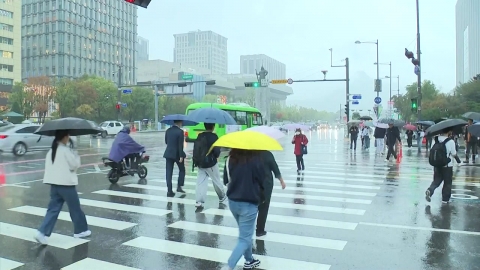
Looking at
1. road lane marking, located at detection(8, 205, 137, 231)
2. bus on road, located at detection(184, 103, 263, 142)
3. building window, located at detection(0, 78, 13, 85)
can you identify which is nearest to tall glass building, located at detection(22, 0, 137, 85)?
building window, located at detection(0, 78, 13, 85)

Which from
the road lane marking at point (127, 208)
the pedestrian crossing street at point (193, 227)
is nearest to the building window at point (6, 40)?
the pedestrian crossing street at point (193, 227)

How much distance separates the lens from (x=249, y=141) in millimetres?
4984

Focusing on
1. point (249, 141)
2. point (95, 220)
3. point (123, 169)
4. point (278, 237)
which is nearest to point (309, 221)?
point (278, 237)

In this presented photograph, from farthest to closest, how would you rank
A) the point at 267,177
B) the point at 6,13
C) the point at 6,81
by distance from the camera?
the point at 6,13 < the point at 6,81 < the point at 267,177

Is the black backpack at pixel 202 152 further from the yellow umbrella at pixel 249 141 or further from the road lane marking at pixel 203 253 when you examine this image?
the yellow umbrella at pixel 249 141

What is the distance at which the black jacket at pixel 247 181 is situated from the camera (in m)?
5.09

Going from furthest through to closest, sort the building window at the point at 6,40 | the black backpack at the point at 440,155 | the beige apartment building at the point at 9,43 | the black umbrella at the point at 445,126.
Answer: the building window at the point at 6,40 < the beige apartment building at the point at 9,43 < the black backpack at the point at 440,155 < the black umbrella at the point at 445,126

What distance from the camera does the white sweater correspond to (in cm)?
660

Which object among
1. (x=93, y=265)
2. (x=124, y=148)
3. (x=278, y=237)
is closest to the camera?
(x=93, y=265)

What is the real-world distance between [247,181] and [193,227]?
2926 millimetres

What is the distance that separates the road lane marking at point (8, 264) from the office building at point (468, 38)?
119621 mm

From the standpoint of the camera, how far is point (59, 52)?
402 ft

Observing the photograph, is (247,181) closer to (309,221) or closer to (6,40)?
(309,221)

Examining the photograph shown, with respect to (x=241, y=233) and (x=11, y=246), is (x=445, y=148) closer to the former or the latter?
(x=241, y=233)
